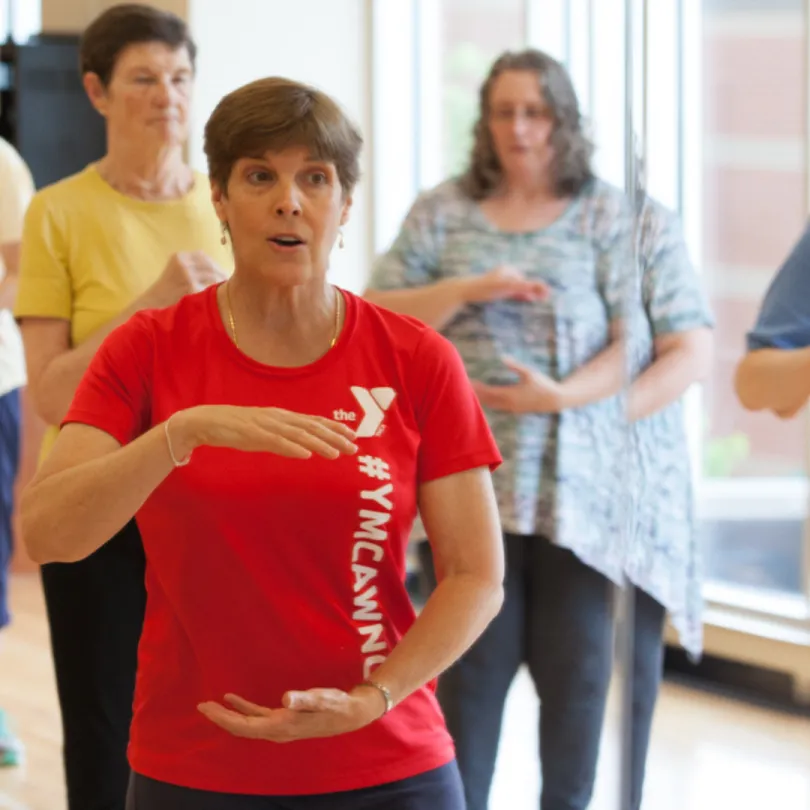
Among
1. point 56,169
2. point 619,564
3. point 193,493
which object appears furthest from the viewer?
point 56,169

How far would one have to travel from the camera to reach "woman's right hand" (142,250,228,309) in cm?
192

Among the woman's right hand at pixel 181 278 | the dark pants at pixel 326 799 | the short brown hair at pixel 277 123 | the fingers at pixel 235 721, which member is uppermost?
the short brown hair at pixel 277 123

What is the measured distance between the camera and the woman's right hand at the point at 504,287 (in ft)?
6.51

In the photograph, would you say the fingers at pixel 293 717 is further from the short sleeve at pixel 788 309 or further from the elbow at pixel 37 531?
the short sleeve at pixel 788 309

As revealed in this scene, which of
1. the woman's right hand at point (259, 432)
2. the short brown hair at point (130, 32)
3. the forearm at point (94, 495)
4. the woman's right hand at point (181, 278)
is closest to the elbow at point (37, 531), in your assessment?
the forearm at point (94, 495)

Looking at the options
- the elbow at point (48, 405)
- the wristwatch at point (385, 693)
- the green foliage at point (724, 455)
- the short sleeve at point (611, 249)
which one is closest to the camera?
the wristwatch at point (385, 693)

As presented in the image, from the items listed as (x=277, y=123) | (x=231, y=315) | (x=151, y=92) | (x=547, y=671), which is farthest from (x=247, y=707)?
(x=151, y=92)

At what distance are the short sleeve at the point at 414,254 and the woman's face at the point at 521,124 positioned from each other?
125mm

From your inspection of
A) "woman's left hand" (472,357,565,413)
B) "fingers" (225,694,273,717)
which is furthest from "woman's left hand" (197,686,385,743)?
"woman's left hand" (472,357,565,413)

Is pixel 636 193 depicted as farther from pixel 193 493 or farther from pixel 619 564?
pixel 193 493

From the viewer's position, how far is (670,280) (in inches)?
70.3

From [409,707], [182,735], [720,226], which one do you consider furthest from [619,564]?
[182,735]

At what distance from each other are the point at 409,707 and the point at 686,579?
0.54 meters

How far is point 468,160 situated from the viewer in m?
2.08
